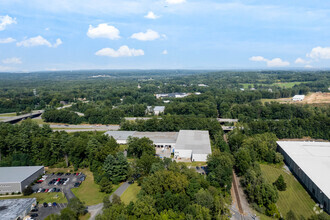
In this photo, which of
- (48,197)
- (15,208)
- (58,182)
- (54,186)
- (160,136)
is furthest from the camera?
(160,136)

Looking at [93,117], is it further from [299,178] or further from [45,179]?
[299,178]

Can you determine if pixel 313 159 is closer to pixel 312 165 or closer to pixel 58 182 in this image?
pixel 312 165

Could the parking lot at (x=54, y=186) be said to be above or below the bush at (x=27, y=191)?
below

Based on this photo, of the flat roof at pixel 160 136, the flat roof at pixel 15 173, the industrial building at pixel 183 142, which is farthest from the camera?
the flat roof at pixel 160 136

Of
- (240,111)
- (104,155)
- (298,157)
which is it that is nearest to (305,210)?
(298,157)

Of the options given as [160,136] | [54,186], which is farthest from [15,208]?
[160,136]

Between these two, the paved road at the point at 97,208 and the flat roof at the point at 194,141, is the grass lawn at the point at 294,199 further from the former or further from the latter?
the paved road at the point at 97,208

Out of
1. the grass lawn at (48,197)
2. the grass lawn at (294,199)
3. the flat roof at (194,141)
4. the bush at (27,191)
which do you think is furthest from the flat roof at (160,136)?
the bush at (27,191)
